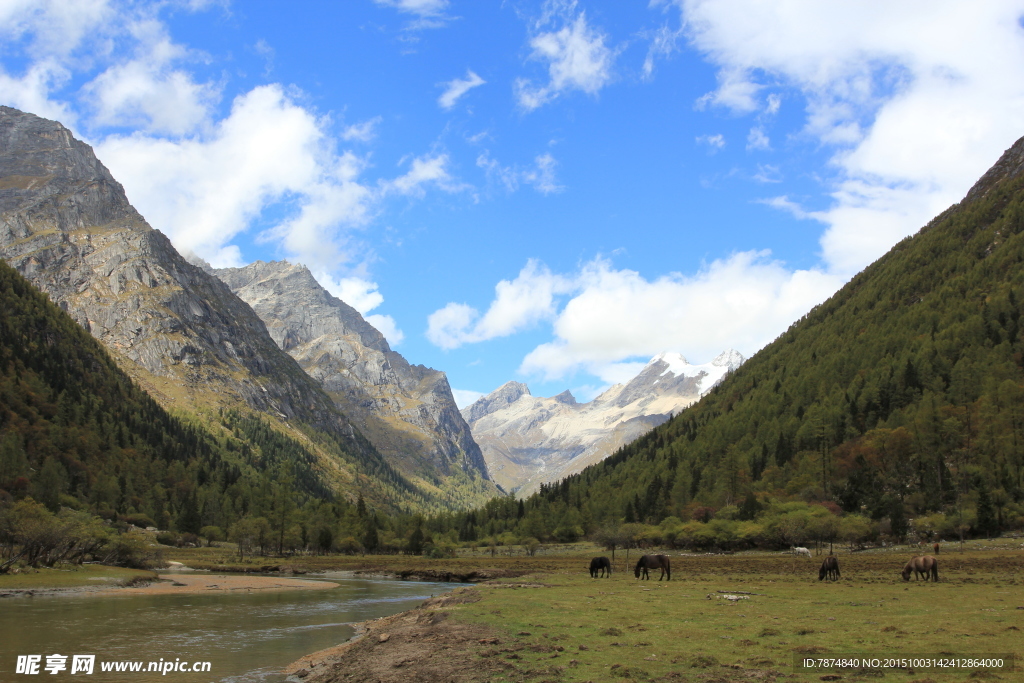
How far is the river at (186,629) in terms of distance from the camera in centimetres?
3142

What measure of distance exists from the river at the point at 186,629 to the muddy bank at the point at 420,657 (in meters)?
2.29

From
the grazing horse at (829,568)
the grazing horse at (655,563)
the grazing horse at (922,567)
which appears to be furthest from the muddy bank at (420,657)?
the grazing horse at (922,567)

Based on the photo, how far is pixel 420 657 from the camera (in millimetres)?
27609

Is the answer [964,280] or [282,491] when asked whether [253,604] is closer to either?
[282,491]

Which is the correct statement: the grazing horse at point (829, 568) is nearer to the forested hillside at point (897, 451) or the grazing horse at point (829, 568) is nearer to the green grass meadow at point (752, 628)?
the green grass meadow at point (752, 628)

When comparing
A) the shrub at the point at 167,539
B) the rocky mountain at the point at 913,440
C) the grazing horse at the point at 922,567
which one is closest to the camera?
the grazing horse at the point at 922,567

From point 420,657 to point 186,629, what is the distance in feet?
84.6

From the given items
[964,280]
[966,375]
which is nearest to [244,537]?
[966,375]

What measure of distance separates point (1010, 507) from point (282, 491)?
177 meters

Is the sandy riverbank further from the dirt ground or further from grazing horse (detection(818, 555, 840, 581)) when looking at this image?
grazing horse (detection(818, 555, 840, 581))

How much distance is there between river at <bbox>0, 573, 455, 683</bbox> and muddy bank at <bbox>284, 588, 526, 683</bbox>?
2.29 meters

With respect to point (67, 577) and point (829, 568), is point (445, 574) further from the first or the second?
point (829, 568)

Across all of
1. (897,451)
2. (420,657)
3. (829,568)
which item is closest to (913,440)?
(897,451)

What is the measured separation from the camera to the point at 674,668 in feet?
68.0
